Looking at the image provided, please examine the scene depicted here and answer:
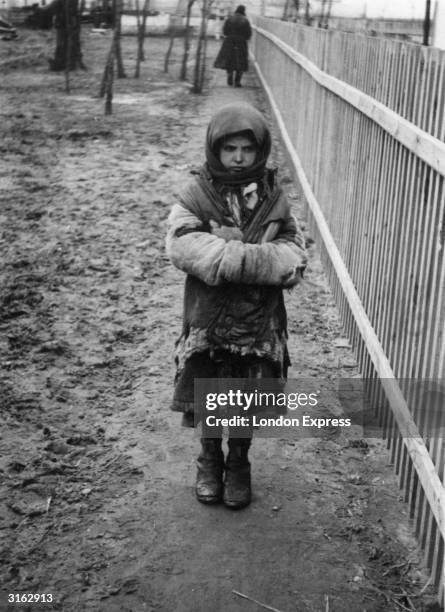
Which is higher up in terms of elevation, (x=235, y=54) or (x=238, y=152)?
(x=235, y=54)

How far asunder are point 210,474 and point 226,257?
1.04 m

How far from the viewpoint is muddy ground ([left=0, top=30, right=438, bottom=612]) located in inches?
122

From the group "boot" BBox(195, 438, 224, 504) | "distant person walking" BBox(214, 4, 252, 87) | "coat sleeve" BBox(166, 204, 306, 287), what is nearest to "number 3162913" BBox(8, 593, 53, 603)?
"boot" BBox(195, 438, 224, 504)

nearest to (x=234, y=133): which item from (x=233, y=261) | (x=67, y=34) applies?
(x=233, y=261)

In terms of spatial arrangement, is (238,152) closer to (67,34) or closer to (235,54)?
(67,34)

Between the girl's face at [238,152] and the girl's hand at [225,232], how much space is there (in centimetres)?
21

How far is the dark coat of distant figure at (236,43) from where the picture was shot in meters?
20.5

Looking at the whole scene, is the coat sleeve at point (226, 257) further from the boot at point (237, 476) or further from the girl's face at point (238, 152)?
the boot at point (237, 476)

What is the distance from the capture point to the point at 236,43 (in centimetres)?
2016

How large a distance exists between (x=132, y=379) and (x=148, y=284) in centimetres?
166

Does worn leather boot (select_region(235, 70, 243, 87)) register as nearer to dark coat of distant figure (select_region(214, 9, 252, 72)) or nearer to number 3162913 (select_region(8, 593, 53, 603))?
dark coat of distant figure (select_region(214, 9, 252, 72))

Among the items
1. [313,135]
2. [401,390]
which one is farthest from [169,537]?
[313,135]

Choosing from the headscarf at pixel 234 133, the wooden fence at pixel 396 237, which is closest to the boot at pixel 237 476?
the wooden fence at pixel 396 237

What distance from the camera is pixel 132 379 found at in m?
4.87
